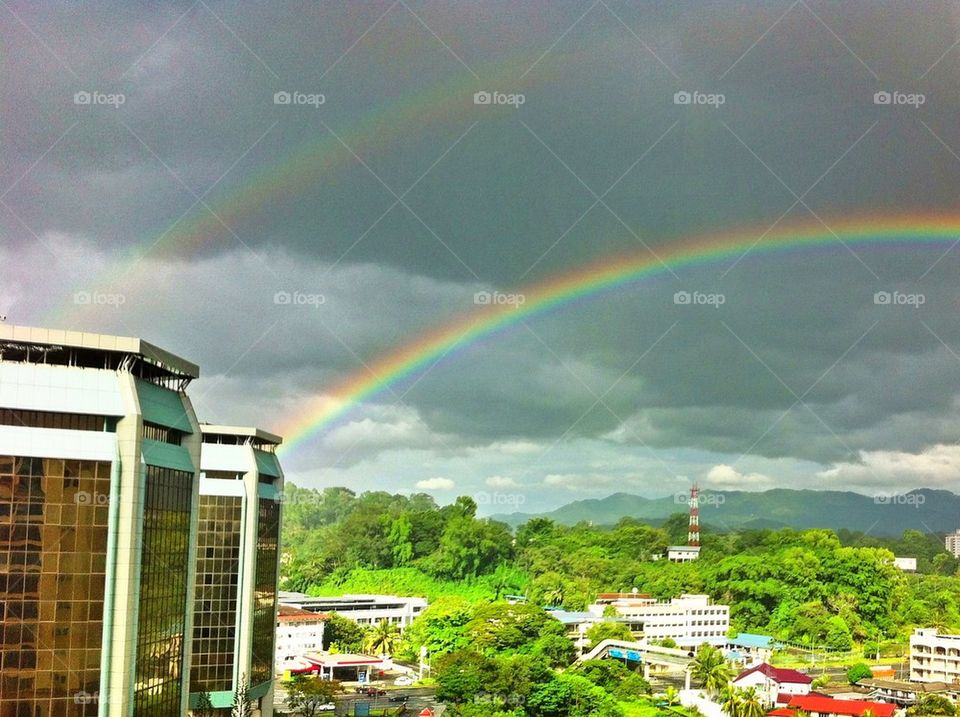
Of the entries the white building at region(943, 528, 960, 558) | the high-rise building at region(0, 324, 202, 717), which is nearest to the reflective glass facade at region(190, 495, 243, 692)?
the high-rise building at region(0, 324, 202, 717)

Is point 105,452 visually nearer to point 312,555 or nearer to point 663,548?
point 312,555

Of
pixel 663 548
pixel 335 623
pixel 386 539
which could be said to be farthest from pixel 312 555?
pixel 663 548

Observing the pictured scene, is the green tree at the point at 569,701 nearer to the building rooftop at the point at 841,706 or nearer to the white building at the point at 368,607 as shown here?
the building rooftop at the point at 841,706

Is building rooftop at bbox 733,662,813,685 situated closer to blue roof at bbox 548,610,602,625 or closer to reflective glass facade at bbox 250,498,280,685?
blue roof at bbox 548,610,602,625

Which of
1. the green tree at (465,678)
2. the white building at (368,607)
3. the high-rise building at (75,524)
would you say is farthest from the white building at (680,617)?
the high-rise building at (75,524)

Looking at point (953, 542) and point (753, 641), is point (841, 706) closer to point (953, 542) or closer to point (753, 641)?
point (753, 641)

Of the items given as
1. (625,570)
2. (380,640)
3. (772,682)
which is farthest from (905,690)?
(380,640)
